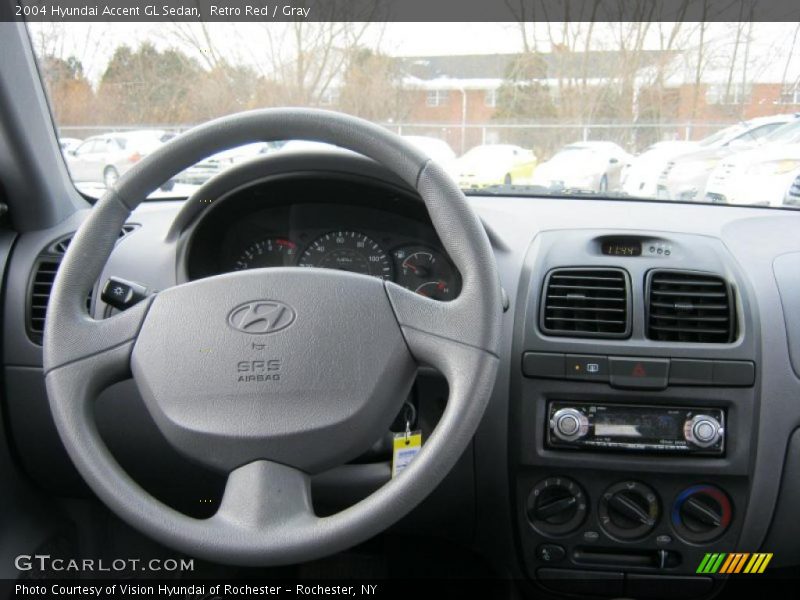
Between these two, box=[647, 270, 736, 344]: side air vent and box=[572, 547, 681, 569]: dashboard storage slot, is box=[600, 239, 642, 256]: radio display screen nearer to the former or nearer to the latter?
box=[647, 270, 736, 344]: side air vent

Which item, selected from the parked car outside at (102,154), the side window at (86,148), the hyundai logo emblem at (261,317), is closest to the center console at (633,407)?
the hyundai logo emblem at (261,317)

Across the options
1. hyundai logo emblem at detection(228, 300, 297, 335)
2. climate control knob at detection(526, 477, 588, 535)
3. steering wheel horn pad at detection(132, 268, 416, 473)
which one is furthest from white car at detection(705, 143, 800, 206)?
hyundai logo emblem at detection(228, 300, 297, 335)

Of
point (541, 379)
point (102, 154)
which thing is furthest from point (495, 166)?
point (102, 154)

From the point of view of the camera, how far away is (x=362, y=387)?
1.33m

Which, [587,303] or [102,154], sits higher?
[102,154]

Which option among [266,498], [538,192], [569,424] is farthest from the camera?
[538,192]

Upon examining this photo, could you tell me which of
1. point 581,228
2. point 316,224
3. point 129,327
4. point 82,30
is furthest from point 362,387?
point 82,30

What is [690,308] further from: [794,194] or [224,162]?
[224,162]

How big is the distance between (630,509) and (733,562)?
0.32 m

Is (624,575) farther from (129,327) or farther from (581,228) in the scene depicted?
(129,327)

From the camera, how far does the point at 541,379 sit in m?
1.86

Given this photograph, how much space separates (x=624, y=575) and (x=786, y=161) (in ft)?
4.18

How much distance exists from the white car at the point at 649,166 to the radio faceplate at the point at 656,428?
740mm

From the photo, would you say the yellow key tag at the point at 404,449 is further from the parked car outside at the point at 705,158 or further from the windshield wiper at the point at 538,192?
the parked car outside at the point at 705,158
